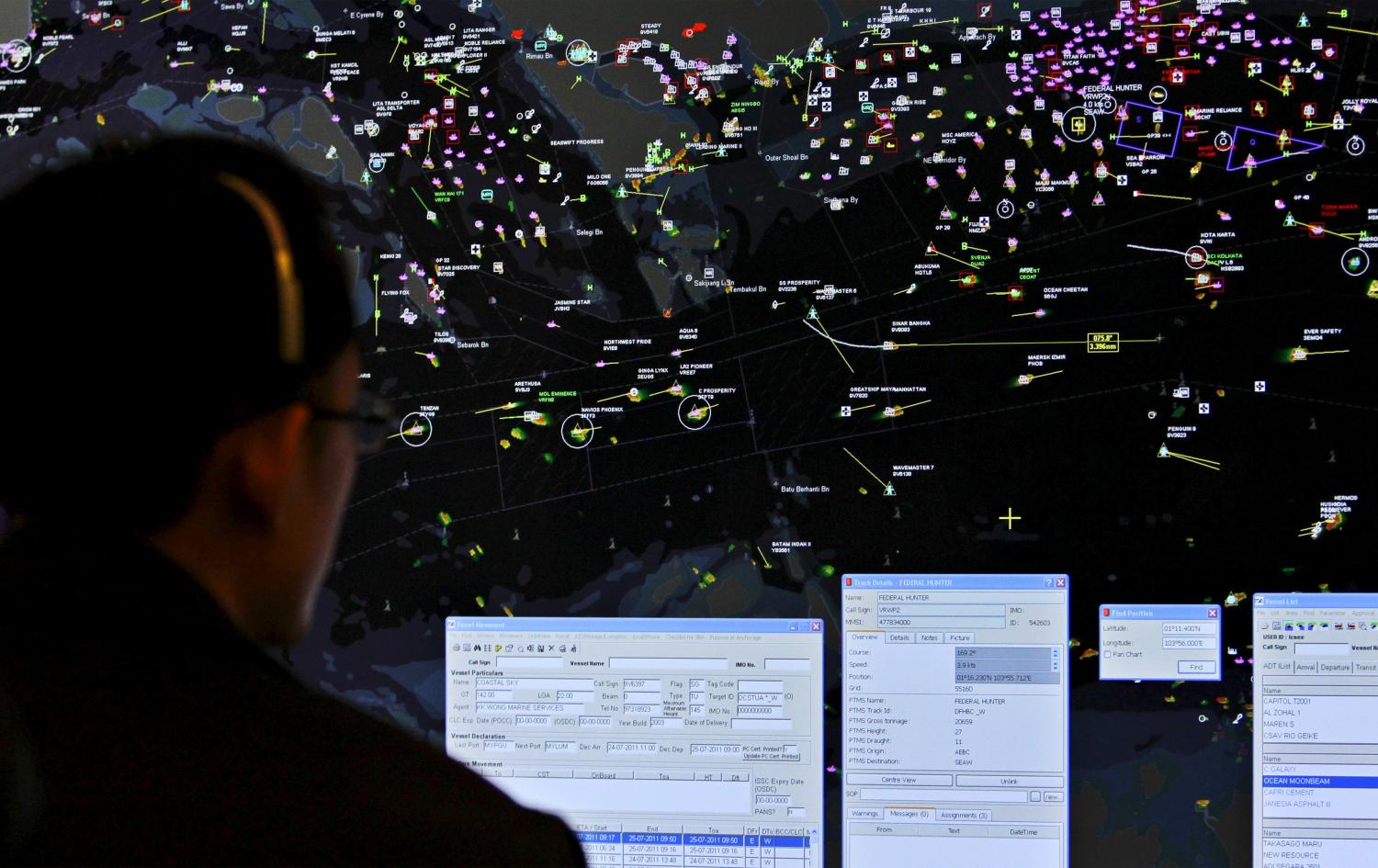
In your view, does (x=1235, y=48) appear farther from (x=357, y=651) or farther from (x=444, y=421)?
(x=357, y=651)

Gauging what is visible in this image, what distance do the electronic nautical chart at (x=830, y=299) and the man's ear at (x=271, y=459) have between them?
3.48 ft

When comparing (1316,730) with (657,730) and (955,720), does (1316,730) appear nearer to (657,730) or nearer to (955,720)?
(955,720)

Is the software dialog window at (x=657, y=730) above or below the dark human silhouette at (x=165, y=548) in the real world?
below

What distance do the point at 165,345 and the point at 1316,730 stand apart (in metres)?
1.65

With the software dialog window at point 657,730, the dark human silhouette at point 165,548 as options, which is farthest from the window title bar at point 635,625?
the dark human silhouette at point 165,548

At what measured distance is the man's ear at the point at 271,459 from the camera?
0.65 metres

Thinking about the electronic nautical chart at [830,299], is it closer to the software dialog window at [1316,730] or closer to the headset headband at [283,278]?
the software dialog window at [1316,730]

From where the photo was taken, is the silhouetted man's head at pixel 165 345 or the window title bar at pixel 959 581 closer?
the silhouetted man's head at pixel 165 345

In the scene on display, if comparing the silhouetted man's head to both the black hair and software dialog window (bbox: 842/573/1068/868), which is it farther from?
software dialog window (bbox: 842/573/1068/868)

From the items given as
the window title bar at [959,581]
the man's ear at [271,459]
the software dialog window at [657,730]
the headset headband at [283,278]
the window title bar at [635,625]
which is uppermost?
the headset headband at [283,278]

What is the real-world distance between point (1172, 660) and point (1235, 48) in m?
0.92

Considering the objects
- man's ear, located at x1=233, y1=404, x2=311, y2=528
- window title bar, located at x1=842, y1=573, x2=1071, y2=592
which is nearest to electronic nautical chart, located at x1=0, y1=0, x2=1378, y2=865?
window title bar, located at x1=842, y1=573, x2=1071, y2=592

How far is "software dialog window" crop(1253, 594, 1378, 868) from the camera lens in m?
1.59

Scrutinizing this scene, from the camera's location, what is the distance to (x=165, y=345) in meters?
0.59
